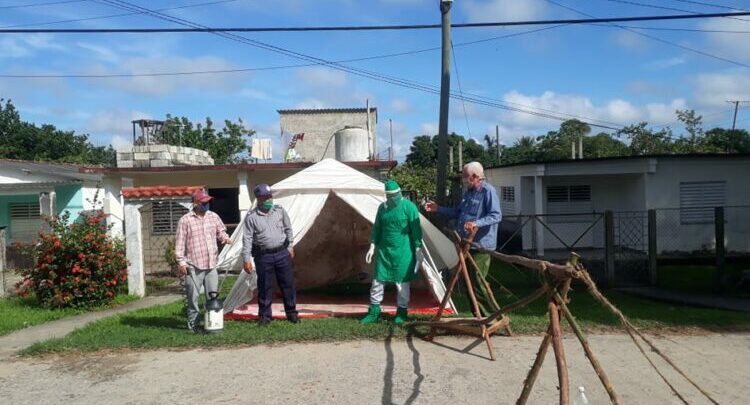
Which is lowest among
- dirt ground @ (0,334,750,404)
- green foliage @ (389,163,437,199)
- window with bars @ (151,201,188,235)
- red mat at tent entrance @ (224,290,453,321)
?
dirt ground @ (0,334,750,404)

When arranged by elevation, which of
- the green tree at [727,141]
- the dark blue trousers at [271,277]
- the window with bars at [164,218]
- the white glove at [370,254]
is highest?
the green tree at [727,141]

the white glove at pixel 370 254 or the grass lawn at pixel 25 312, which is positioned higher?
the white glove at pixel 370 254

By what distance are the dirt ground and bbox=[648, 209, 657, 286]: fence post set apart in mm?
4468

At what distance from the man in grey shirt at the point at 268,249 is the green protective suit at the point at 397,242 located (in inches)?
44.1

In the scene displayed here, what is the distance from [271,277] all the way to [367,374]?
2337 millimetres

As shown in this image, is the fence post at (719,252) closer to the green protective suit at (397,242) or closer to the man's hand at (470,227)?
the green protective suit at (397,242)

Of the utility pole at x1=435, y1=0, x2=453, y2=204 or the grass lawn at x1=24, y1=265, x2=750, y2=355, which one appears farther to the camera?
the utility pole at x1=435, y1=0, x2=453, y2=204

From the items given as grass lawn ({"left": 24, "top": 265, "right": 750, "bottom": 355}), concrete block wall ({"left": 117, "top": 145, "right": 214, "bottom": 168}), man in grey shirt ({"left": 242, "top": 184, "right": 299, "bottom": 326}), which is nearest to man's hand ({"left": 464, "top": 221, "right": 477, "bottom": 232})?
grass lawn ({"left": 24, "top": 265, "right": 750, "bottom": 355})

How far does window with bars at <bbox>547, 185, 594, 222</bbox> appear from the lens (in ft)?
57.9

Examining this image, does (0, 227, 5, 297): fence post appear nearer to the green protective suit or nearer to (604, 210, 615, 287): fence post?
the green protective suit

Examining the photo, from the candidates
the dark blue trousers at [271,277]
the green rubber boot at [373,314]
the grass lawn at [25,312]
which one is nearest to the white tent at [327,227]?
the dark blue trousers at [271,277]

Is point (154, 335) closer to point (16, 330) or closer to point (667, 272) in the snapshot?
point (16, 330)

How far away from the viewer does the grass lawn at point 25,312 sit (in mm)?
8309

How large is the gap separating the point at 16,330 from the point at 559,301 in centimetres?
751
